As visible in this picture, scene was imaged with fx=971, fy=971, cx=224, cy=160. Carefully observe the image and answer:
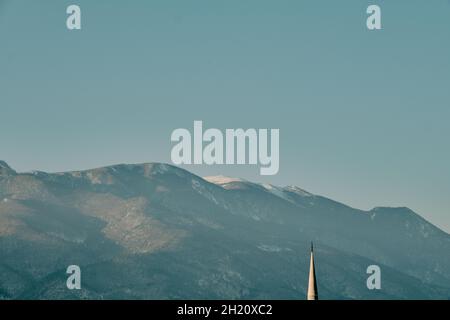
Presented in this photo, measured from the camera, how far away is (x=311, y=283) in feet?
626
